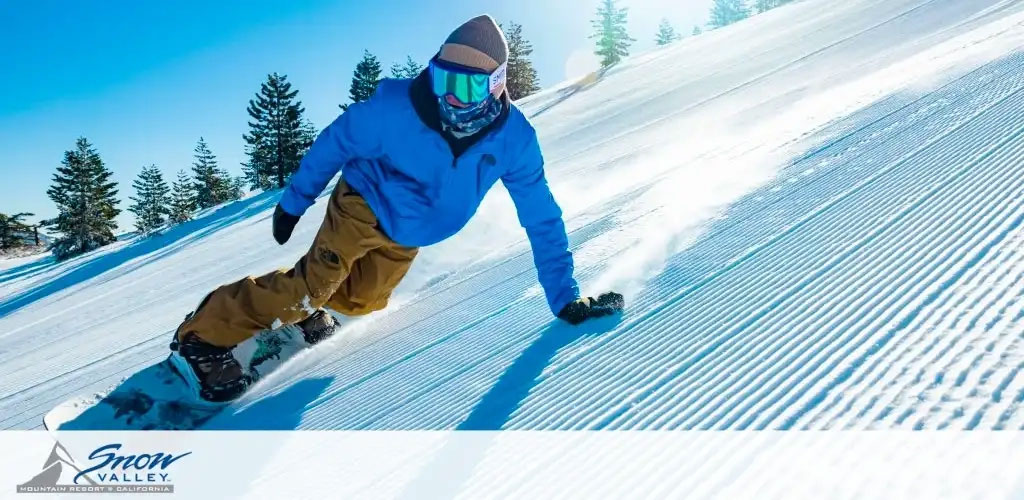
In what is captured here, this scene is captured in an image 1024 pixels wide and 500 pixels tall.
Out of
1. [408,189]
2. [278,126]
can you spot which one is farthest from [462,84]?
[278,126]

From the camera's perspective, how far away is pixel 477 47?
233cm

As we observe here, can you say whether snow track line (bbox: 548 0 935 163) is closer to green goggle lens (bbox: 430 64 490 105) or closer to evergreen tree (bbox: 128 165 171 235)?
green goggle lens (bbox: 430 64 490 105)

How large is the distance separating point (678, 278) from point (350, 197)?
157cm

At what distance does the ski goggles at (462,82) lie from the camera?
7.55ft

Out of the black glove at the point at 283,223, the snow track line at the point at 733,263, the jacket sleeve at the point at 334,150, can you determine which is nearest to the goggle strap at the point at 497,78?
the jacket sleeve at the point at 334,150

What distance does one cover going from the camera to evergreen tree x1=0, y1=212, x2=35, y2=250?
37.3 m

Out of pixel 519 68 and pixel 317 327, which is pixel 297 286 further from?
pixel 519 68

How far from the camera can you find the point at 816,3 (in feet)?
88.0

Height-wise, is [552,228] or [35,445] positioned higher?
[552,228]

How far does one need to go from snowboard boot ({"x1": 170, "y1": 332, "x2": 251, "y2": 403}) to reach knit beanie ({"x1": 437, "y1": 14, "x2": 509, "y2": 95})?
1.70 m

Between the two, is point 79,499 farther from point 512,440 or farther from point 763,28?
point 763,28

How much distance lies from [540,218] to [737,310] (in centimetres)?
94

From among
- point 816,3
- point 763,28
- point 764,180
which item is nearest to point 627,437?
point 764,180

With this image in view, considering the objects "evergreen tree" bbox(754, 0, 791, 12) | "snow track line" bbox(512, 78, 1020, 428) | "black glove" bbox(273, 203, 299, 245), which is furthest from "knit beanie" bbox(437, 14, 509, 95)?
"evergreen tree" bbox(754, 0, 791, 12)
